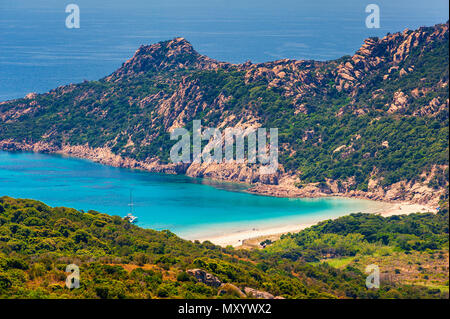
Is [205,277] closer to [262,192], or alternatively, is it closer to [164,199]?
[164,199]

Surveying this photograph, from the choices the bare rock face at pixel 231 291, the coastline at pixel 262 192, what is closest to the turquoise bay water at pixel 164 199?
the coastline at pixel 262 192

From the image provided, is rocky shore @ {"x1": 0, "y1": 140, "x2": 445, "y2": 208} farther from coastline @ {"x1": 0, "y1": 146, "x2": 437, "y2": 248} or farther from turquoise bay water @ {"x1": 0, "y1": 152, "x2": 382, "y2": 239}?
turquoise bay water @ {"x1": 0, "y1": 152, "x2": 382, "y2": 239}

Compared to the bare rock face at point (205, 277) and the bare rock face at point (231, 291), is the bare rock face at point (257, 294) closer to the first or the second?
the bare rock face at point (231, 291)

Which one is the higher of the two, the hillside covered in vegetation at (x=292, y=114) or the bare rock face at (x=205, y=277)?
the hillside covered in vegetation at (x=292, y=114)

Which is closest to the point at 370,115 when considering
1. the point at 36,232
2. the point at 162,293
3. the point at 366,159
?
the point at 366,159

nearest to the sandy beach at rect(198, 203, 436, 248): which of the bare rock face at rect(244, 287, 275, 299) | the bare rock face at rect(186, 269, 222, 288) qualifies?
the bare rock face at rect(186, 269, 222, 288)

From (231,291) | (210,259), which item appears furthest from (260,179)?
(231,291)
